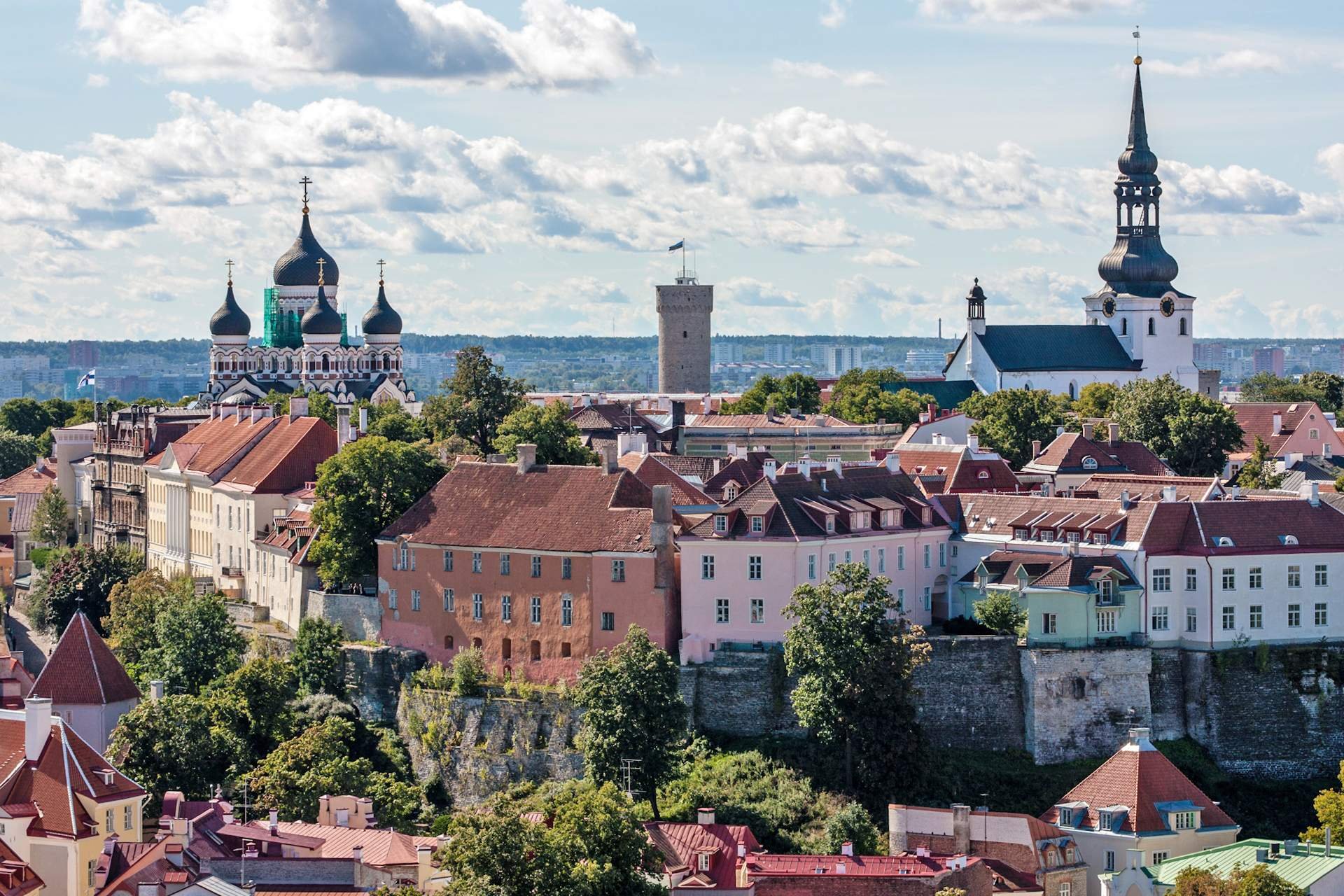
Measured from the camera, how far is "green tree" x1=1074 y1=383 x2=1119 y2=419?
130625 millimetres

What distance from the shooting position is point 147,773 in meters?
76.1

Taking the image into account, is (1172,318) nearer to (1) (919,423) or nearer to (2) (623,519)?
(1) (919,423)

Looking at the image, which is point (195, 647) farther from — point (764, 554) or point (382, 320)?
point (382, 320)

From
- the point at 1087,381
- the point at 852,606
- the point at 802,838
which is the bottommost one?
the point at 802,838

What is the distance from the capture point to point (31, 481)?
141m

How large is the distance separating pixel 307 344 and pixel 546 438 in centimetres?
7267

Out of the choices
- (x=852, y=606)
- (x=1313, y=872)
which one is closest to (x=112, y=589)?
(x=852, y=606)

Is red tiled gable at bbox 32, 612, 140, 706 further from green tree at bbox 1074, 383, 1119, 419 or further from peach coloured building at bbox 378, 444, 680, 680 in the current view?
green tree at bbox 1074, 383, 1119, 419

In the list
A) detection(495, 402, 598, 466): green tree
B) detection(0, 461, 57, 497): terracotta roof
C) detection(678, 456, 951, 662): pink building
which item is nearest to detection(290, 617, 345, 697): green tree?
detection(495, 402, 598, 466): green tree

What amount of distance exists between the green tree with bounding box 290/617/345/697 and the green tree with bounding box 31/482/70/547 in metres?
46.4

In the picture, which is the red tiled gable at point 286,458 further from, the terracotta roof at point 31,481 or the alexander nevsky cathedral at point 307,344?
the alexander nevsky cathedral at point 307,344

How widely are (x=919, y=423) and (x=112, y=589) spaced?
36602mm

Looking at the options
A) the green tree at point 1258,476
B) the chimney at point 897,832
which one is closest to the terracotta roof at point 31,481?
the green tree at point 1258,476

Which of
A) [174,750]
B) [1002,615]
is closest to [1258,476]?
[1002,615]
